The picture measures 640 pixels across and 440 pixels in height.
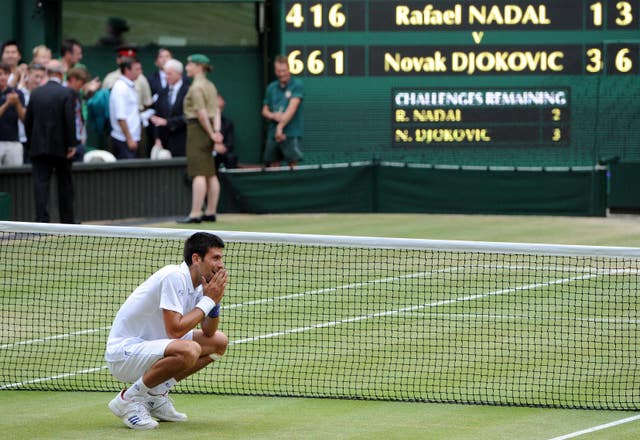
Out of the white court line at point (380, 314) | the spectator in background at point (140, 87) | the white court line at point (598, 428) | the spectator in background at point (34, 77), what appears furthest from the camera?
the spectator in background at point (140, 87)

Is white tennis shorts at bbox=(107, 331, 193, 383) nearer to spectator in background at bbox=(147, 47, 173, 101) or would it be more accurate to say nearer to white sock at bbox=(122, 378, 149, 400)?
white sock at bbox=(122, 378, 149, 400)

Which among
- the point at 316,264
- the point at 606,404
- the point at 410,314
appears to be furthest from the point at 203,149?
the point at 606,404

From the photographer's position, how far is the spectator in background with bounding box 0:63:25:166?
18.0 meters

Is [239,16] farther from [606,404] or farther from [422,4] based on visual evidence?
[606,404]

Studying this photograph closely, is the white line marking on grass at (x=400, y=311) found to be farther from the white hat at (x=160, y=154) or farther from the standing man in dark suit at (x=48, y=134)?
→ the white hat at (x=160, y=154)

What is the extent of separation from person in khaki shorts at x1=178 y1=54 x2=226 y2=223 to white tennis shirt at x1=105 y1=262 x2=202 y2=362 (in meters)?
10.1

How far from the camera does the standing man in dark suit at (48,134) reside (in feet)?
56.7

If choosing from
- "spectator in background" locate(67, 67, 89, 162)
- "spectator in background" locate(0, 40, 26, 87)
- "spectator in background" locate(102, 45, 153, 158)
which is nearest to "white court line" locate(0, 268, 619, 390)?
"spectator in background" locate(67, 67, 89, 162)

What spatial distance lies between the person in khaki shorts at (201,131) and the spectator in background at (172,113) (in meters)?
1.42

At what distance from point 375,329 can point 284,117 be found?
917cm

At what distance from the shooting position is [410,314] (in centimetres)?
1234

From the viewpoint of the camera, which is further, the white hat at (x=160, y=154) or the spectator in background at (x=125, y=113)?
the white hat at (x=160, y=154)

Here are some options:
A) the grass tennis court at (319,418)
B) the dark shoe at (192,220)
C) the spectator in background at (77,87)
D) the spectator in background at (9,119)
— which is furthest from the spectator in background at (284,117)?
the grass tennis court at (319,418)

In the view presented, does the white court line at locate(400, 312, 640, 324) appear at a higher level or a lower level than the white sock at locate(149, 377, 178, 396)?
lower
